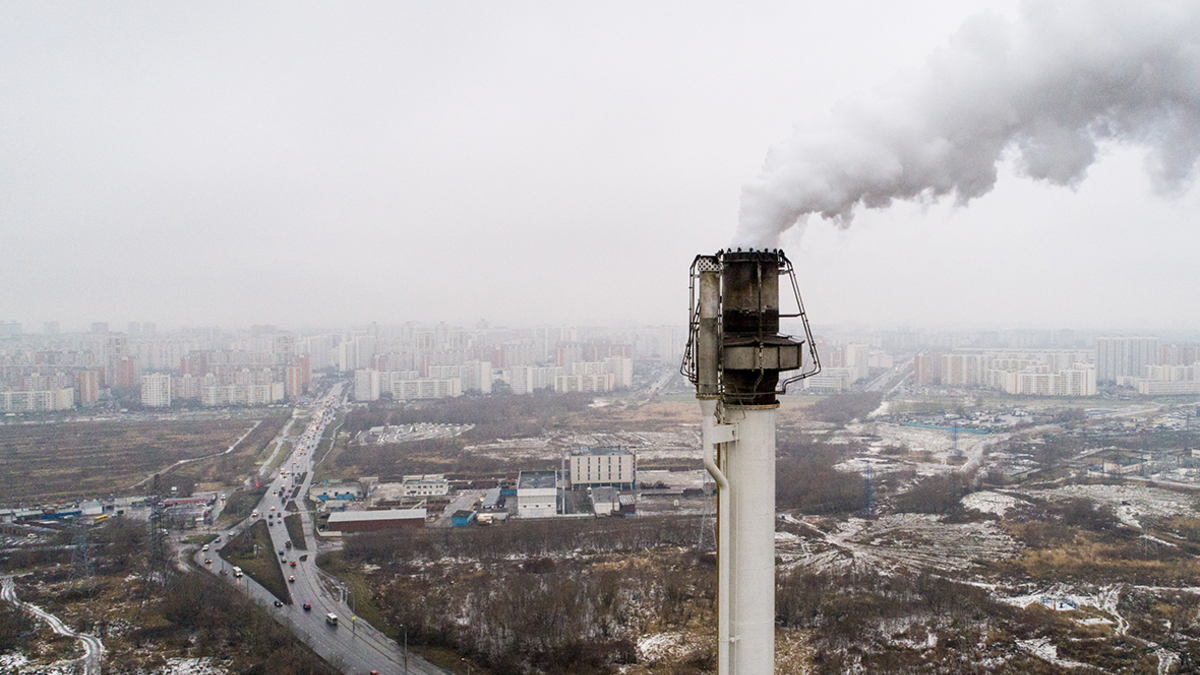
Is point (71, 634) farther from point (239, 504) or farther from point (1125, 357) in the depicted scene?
point (1125, 357)

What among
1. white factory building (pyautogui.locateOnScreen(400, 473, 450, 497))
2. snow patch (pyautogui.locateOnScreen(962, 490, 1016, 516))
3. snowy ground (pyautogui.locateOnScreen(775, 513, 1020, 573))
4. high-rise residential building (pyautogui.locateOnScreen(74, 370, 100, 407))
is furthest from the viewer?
high-rise residential building (pyautogui.locateOnScreen(74, 370, 100, 407))

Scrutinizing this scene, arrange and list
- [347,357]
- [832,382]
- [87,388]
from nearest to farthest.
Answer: [87,388] < [832,382] < [347,357]

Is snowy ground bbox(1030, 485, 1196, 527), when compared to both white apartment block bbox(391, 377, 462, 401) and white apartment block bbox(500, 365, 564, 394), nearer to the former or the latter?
white apartment block bbox(500, 365, 564, 394)

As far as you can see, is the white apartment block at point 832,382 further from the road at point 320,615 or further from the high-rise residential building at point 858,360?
the road at point 320,615

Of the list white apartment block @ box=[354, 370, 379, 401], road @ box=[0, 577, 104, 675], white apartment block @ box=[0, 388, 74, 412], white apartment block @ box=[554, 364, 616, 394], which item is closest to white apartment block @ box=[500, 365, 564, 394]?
white apartment block @ box=[554, 364, 616, 394]

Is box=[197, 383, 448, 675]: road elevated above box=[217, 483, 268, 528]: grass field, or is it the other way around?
box=[197, 383, 448, 675]: road

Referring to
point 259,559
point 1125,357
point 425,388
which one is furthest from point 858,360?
point 259,559

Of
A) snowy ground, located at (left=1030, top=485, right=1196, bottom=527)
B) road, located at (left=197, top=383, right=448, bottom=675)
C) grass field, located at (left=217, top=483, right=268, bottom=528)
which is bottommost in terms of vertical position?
grass field, located at (left=217, top=483, right=268, bottom=528)
